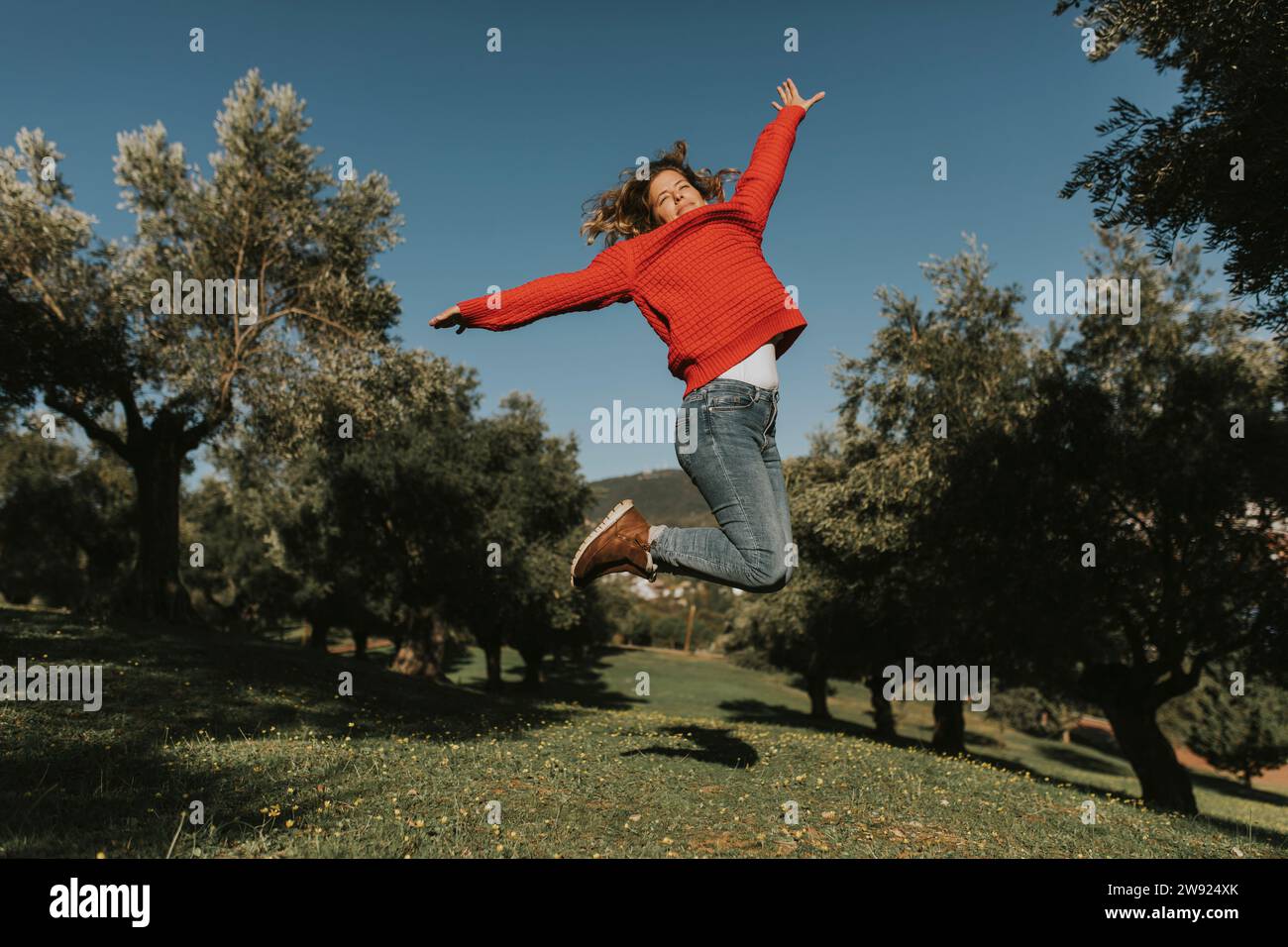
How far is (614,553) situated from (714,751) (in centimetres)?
621

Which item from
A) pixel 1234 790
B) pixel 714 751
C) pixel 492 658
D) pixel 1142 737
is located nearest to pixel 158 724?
pixel 714 751

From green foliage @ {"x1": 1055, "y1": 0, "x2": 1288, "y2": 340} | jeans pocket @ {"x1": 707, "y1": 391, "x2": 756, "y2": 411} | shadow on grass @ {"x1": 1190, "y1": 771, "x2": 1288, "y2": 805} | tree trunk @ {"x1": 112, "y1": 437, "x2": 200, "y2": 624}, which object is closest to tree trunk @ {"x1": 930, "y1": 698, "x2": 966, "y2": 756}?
green foliage @ {"x1": 1055, "y1": 0, "x2": 1288, "y2": 340}

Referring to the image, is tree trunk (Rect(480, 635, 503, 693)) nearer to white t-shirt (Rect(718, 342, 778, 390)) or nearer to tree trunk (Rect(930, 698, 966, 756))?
tree trunk (Rect(930, 698, 966, 756))

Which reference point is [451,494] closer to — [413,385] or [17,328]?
[413,385]

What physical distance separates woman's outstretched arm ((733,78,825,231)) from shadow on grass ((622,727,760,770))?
6787 mm

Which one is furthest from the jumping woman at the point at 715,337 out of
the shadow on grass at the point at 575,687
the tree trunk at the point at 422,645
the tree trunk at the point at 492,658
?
the tree trunk at the point at 492,658

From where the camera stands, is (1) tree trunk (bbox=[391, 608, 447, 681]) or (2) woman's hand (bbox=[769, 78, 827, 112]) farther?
(1) tree trunk (bbox=[391, 608, 447, 681])

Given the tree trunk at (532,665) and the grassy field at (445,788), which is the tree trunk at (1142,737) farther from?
the tree trunk at (532,665)

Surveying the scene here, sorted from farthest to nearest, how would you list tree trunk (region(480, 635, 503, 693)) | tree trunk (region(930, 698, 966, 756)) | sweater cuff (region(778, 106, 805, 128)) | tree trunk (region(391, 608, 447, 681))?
1. tree trunk (region(480, 635, 503, 693))
2. tree trunk (region(391, 608, 447, 681))
3. tree trunk (region(930, 698, 966, 756))
4. sweater cuff (region(778, 106, 805, 128))

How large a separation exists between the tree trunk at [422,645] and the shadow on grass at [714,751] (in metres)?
23.4

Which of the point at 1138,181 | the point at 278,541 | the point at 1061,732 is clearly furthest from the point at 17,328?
the point at 1061,732

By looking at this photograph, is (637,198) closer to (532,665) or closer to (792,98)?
(792,98)

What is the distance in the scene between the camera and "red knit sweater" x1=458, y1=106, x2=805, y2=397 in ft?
14.3
